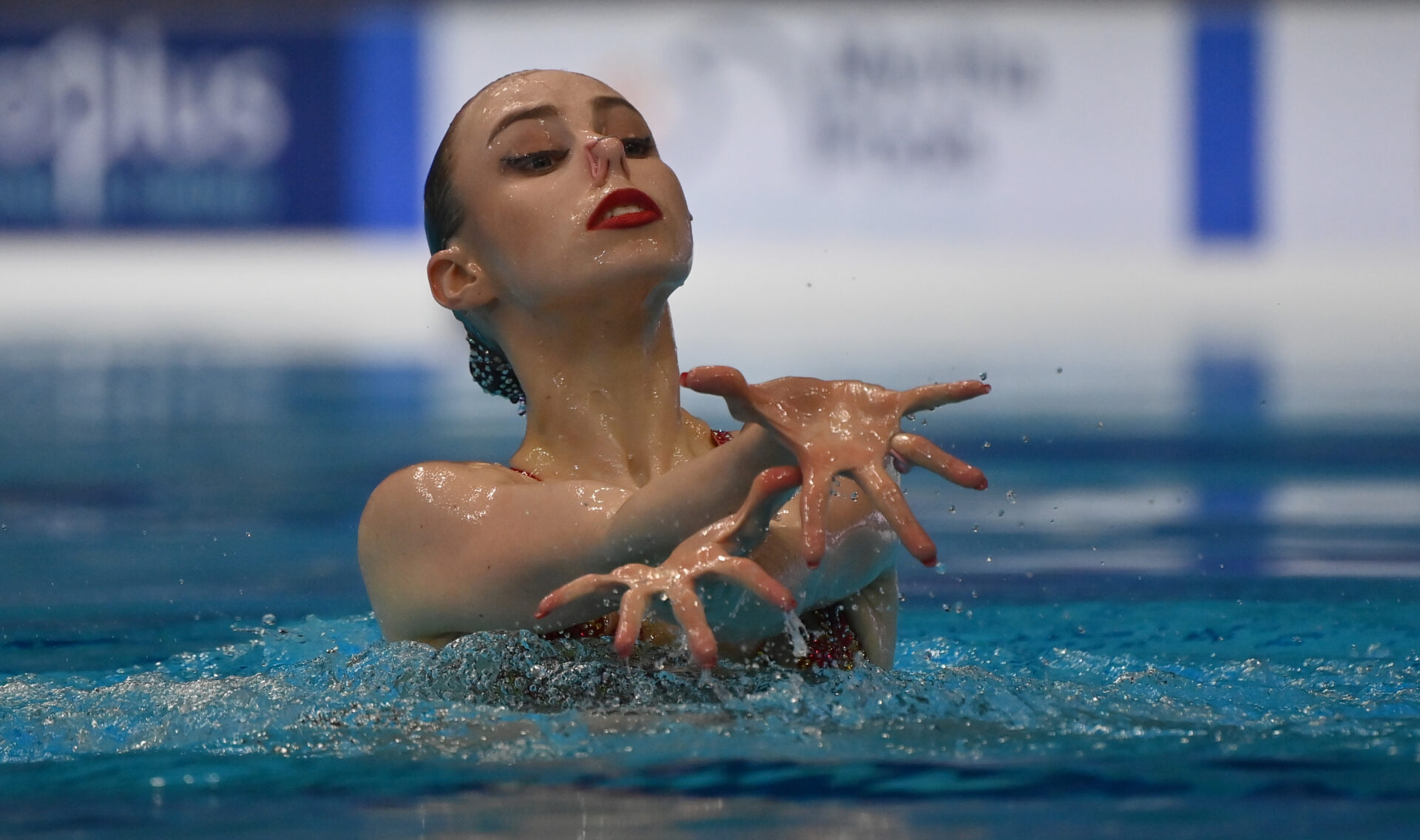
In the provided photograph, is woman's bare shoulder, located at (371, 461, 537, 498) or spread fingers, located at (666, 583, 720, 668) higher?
woman's bare shoulder, located at (371, 461, 537, 498)

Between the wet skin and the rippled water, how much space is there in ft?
0.37

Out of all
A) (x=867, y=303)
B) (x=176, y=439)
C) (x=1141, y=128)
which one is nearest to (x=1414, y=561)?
(x=176, y=439)

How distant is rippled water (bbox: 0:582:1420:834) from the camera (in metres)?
2.33

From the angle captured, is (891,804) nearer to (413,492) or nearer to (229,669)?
(413,492)

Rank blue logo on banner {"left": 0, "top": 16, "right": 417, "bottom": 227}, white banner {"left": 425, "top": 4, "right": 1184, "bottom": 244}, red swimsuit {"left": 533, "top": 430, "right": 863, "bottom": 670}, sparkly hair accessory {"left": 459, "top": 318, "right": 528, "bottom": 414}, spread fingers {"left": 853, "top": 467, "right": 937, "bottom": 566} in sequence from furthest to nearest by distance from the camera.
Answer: white banner {"left": 425, "top": 4, "right": 1184, "bottom": 244}, blue logo on banner {"left": 0, "top": 16, "right": 417, "bottom": 227}, sparkly hair accessory {"left": 459, "top": 318, "right": 528, "bottom": 414}, red swimsuit {"left": 533, "top": 430, "right": 863, "bottom": 670}, spread fingers {"left": 853, "top": 467, "right": 937, "bottom": 566}

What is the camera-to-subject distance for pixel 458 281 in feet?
10.1

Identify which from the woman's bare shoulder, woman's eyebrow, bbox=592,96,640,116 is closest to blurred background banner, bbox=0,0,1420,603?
woman's eyebrow, bbox=592,96,640,116

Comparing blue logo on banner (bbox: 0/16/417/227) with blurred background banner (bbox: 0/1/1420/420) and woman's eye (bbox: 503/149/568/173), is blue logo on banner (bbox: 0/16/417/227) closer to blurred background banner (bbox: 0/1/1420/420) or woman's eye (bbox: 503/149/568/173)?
blurred background banner (bbox: 0/1/1420/420)

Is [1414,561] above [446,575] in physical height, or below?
below

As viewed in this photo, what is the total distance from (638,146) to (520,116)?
0.20 metres

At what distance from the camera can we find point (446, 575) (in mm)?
2781

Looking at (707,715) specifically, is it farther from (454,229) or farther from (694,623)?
(454,229)

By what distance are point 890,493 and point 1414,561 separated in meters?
2.74

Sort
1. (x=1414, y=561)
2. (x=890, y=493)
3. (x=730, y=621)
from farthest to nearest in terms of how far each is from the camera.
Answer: (x=1414, y=561), (x=730, y=621), (x=890, y=493)
